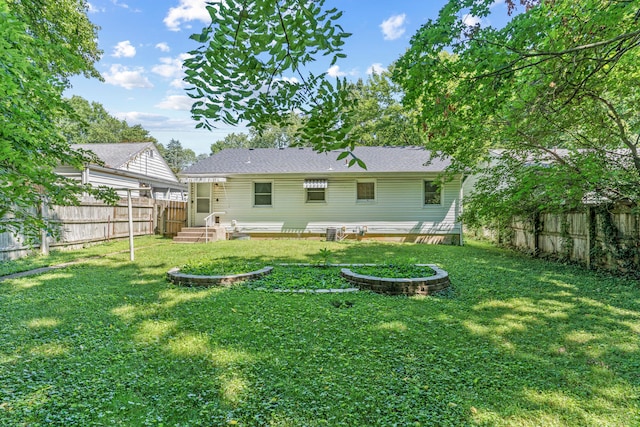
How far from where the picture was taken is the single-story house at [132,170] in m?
16.0

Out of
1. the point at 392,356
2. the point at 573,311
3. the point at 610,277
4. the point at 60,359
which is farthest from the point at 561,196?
the point at 60,359

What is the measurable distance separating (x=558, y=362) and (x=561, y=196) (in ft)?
17.7

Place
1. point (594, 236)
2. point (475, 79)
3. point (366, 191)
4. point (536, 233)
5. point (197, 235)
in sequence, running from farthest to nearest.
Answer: point (366, 191), point (197, 235), point (536, 233), point (594, 236), point (475, 79)

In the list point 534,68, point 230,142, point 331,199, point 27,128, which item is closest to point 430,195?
point 331,199

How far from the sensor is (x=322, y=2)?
156 cm

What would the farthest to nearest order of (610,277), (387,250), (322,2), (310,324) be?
(387,250) < (610,277) < (310,324) < (322,2)

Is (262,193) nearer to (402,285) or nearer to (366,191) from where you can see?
(366,191)

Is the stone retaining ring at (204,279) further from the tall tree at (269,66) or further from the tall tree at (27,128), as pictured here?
the tall tree at (269,66)

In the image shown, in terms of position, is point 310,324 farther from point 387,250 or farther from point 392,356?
point 387,250

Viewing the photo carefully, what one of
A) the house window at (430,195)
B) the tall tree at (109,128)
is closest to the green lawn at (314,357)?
the house window at (430,195)

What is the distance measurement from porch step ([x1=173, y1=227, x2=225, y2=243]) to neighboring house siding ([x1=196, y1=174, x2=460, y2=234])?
Result: 3.19 feet

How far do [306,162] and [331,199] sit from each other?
209cm

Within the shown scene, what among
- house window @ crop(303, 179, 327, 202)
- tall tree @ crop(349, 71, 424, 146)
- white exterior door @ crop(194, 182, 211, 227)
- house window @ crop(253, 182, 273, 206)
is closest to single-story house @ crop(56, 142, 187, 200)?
white exterior door @ crop(194, 182, 211, 227)

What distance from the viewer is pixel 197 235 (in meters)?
13.0
